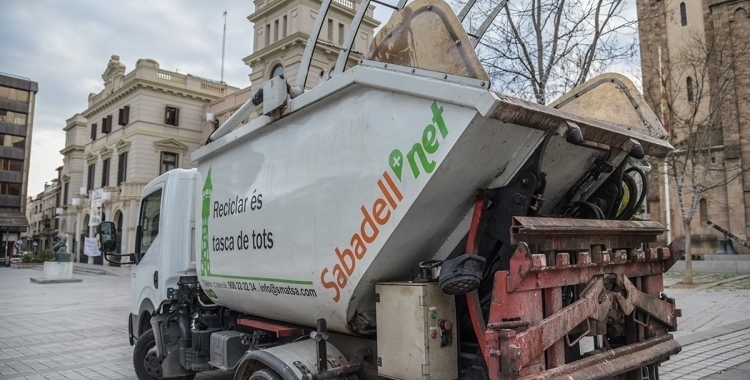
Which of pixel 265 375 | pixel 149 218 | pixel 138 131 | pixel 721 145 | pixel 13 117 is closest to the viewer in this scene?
pixel 265 375

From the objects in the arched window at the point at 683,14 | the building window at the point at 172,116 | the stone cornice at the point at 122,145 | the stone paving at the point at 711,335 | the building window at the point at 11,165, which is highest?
the arched window at the point at 683,14

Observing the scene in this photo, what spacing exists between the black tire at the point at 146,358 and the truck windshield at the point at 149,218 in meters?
1.05

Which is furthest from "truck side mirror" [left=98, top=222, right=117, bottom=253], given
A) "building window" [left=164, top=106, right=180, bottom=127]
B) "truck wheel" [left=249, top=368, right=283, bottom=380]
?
"building window" [left=164, top=106, right=180, bottom=127]

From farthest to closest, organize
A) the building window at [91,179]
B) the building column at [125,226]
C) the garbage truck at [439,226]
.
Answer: the building window at [91,179] → the building column at [125,226] → the garbage truck at [439,226]

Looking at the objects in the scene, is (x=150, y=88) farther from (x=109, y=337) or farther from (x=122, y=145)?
(x=109, y=337)

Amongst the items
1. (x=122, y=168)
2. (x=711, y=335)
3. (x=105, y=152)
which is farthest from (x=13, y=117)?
(x=711, y=335)

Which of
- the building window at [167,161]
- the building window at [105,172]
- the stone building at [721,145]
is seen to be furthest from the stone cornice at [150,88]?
the stone building at [721,145]

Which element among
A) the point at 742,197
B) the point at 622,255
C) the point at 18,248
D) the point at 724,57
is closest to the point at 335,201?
the point at 622,255

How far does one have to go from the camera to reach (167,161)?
1494 inches

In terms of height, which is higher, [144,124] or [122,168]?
[144,124]

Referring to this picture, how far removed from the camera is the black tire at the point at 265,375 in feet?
12.2

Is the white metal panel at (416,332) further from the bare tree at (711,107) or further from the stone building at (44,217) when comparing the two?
the stone building at (44,217)

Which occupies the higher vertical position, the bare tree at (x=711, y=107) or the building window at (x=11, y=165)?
the building window at (x=11, y=165)

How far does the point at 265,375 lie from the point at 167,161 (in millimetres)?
36976
